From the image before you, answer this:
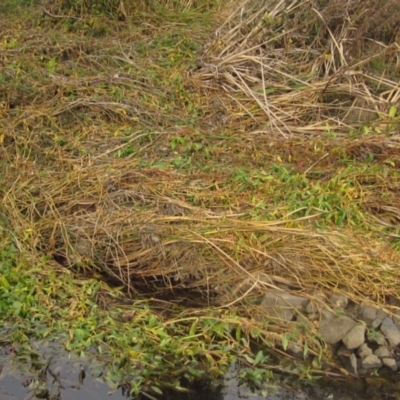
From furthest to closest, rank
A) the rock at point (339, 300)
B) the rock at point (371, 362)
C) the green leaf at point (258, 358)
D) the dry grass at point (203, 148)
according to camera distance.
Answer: the dry grass at point (203, 148) < the rock at point (339, 300) < the rock at point (371, 362) < the green leaf at point (258, 358)

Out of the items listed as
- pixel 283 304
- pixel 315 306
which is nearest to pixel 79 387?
pixel 283 304

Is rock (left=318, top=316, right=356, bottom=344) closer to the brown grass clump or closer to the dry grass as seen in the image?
the dry grass

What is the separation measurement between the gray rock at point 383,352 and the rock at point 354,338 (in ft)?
0.30

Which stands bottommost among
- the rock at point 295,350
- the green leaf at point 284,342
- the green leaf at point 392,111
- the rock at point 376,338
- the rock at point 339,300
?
the rock at point 376,338

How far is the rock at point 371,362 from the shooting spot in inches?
177

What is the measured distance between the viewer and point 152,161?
19.2 ft

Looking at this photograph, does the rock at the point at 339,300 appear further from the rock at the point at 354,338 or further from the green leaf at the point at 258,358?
the green leaf at the point at 258,358

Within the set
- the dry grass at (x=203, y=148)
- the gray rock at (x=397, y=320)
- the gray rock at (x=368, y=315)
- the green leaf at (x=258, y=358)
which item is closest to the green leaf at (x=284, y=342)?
the green leaf at (x=258, y=358)

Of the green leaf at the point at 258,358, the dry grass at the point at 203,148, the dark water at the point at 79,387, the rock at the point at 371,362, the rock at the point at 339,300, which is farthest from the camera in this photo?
the dry grass at the point at 203,148

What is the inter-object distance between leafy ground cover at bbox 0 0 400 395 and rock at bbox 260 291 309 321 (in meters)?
0.06

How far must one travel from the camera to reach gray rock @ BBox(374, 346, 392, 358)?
454 cm

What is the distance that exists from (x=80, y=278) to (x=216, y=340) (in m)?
0.94

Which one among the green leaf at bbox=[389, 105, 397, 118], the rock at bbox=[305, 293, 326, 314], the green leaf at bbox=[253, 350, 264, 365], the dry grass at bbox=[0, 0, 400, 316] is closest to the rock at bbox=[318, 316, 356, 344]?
the rock at bbox=[305, 293, 326, 314]

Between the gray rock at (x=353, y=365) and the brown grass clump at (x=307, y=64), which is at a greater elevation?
the brown grass clump at (x=307, y=64)
